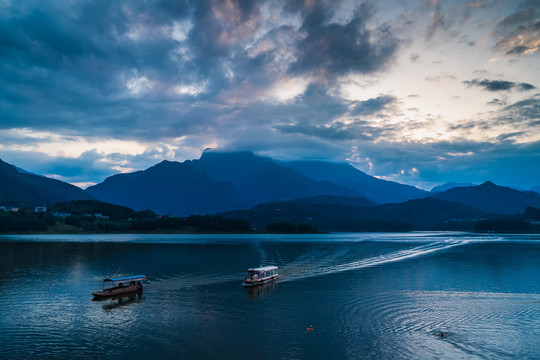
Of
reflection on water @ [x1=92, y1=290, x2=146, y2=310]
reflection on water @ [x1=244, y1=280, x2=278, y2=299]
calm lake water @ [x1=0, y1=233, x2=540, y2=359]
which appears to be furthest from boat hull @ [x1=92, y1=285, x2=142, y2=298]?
reflection on water @ [x1=244, y1=280, x2=278, y2=299]

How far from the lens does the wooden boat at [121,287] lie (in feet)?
195

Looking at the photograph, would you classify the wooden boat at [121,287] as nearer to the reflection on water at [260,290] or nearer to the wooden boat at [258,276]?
the reflection on water at [260,290]

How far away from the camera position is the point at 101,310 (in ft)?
171

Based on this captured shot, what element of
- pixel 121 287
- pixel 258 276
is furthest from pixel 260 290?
pixel 121 287

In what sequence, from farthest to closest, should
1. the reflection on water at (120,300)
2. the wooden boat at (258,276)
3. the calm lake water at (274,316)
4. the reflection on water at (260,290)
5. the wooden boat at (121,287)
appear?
the wooden boat at (258,276), the reflection on water at (260,290), the wooden boat at (121,287), the reflection on water at (120,300), the calm lake water at (274,316)

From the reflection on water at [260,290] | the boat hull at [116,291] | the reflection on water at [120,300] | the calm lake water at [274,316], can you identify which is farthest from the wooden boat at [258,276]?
the boat hull at [116,291]

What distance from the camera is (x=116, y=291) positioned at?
198 ft

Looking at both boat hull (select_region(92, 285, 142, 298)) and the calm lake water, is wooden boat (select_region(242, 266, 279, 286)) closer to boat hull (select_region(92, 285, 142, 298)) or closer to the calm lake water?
the calm lake water

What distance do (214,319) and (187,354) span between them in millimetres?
12057

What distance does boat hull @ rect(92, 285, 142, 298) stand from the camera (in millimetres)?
58844

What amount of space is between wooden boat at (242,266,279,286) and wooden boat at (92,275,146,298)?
19911 mm

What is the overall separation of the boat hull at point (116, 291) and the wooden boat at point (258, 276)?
66.4ft

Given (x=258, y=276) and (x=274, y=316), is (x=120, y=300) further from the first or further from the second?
(x=274, y=316)

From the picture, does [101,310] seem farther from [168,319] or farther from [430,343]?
[430,343]
